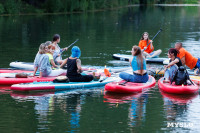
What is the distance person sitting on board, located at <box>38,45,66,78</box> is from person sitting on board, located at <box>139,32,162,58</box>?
186 inches

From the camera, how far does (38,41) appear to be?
25750 millimetres

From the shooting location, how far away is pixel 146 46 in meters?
17.4

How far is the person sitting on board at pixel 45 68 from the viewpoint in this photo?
13.1m

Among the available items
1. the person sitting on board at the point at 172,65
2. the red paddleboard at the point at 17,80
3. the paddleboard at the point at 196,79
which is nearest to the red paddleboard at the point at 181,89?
the person sitting on board at the point at 172,65

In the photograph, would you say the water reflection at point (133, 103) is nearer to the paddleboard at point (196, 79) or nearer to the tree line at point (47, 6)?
the paddleboard at point (196, 79)

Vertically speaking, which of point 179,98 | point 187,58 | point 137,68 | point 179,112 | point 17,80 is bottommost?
point 179,112

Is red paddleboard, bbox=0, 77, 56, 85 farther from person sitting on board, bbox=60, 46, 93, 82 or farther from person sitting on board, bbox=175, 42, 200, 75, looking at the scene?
person sitting on board, bbox=175, 42, 200, 75

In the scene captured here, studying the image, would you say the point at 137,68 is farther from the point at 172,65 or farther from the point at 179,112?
the point at 179,112

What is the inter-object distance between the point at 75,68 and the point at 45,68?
3.69 ft

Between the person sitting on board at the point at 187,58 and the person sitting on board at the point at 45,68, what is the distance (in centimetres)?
360

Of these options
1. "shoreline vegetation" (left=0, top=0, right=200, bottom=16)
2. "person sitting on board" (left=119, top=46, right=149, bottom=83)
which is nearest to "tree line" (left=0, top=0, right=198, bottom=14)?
"shoreline vegetation" (left=0, top=0, right=200, bottom=16)

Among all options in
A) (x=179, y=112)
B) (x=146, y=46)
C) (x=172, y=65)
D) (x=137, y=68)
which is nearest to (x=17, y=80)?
(x=137, y=68)

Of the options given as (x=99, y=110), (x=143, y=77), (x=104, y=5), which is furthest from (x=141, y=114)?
(x=104, y=5)

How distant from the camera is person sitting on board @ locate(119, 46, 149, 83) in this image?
1251 cm
